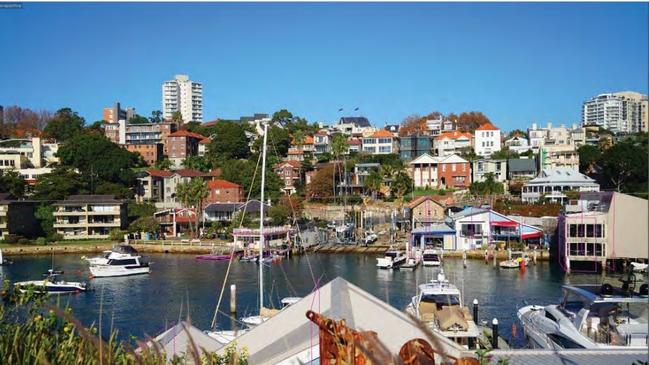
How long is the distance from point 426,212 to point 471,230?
18.9 ft

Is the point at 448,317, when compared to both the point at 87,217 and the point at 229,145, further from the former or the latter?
the point at 229,145

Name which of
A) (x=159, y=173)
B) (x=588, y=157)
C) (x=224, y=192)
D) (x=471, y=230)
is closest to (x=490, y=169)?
(x=588, y=157)

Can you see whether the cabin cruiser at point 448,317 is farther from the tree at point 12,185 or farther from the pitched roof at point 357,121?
the pitched roof at point 357,121

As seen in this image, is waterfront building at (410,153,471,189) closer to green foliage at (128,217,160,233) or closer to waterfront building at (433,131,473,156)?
waterfront building at (433,131,473,156)

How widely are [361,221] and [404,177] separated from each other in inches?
270

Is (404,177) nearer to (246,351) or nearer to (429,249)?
(429,249)

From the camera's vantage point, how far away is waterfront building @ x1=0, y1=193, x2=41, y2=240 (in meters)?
35.0

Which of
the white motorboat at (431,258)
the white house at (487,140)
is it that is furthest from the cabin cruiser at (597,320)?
the white house at (487,140)

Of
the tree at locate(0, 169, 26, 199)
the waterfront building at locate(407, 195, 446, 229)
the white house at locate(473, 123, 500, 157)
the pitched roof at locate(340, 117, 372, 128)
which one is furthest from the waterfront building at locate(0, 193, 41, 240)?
the pitched roof at locate(340, 117, 372, 128)

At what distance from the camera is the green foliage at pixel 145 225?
116 feet

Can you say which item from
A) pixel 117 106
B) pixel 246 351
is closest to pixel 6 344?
pixel 246 351

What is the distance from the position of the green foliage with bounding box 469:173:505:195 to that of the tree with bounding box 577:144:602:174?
645 centimetres

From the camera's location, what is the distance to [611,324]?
364 inches

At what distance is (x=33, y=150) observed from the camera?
51.9 meters
